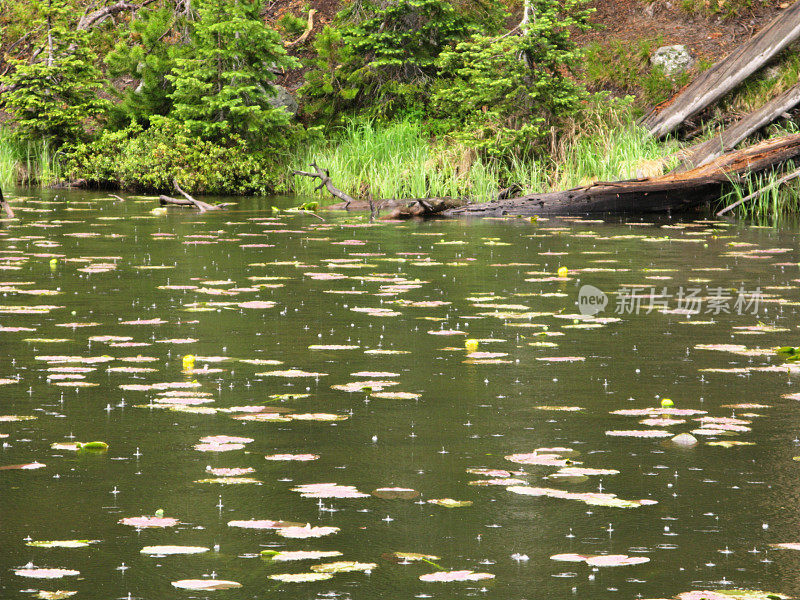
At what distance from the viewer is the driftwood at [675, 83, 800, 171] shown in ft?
60.6

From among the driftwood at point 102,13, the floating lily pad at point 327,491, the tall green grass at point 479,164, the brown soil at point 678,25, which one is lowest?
the floating lily pad at point 327,491

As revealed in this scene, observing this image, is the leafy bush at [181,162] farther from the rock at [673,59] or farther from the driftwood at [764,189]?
the driftwood at [764,189]

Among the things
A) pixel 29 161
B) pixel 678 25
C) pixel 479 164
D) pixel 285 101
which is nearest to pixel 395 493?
pixel 479 164

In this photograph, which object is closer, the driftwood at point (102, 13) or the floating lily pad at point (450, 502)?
the floating lily pad at point (450, 502)

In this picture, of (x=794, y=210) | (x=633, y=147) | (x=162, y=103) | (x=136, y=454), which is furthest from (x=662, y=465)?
(x=162, y=103)

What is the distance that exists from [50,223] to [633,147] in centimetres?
979

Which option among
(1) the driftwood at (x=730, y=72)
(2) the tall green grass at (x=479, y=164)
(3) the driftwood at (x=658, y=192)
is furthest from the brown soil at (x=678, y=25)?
(3) the driftwood at (x=658, y=192)

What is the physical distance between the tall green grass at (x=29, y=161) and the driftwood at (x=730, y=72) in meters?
13.6

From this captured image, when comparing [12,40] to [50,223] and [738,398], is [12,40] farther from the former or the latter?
[738,398]

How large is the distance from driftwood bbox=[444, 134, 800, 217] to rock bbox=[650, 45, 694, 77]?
857 cm

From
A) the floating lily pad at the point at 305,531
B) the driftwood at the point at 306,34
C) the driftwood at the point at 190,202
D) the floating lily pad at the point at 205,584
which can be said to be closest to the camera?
the floating lily pad at the point at 205,584

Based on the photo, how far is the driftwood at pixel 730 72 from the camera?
65.5ft

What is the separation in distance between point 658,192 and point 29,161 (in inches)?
608

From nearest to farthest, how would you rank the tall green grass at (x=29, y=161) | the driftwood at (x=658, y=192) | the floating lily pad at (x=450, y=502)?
the floating lily pad at (x=450, y=502), the driftwood at (x=658, y=192), the tall green grass at (x=29, y=161)
